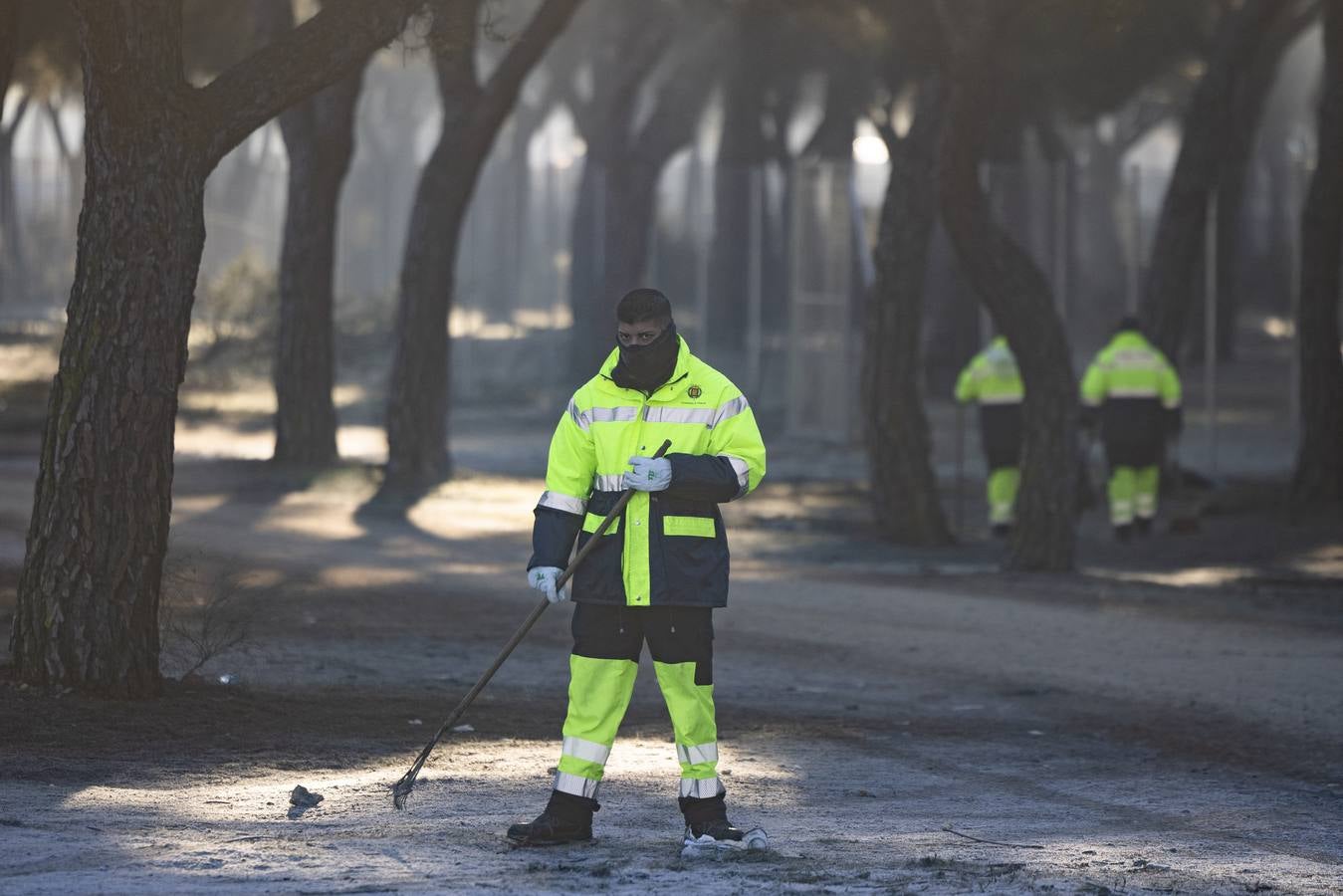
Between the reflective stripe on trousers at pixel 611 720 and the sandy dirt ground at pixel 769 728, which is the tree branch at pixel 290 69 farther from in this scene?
the reflective stripe on trousers at pixel 611 720

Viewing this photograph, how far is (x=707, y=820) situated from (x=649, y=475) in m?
1.05

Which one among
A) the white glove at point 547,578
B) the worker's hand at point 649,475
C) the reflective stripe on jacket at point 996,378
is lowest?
the white glove at point 547,578

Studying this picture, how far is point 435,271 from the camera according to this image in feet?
62.0

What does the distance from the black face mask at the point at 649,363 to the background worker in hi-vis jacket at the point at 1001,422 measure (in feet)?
36.1

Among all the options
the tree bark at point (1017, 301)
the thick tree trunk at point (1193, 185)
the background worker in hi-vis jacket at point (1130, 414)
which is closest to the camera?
the tree bark at point (1017, 301)

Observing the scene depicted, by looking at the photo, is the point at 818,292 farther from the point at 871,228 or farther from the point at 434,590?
the point at 434,590

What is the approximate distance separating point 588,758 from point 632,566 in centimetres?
59

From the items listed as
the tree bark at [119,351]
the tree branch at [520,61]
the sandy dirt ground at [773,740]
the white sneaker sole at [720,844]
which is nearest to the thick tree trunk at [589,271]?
the tree branch at [520,61]

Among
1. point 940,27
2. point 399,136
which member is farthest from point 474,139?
point 399,136

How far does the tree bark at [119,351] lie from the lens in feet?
27.2

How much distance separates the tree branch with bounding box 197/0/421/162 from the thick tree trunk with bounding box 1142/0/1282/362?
1233 cm

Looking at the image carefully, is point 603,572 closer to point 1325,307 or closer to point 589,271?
point 1325,307

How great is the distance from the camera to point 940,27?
49.0 ft

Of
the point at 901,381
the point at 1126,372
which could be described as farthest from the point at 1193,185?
the point at 901,381
